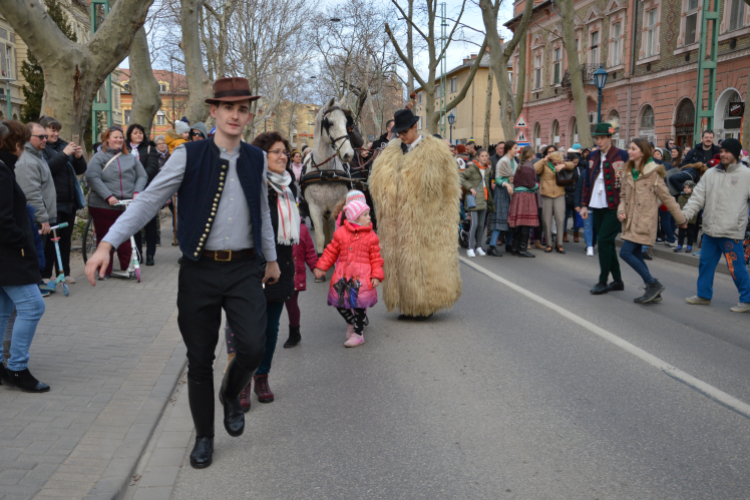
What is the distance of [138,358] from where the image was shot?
6.36 metres

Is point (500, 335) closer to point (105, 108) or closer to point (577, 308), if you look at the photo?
point (577, 308)

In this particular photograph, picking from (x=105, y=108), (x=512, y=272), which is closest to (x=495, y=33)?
(x=105, y=108)

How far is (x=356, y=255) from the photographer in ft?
23.1

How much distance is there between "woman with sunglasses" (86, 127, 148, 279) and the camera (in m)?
10.1

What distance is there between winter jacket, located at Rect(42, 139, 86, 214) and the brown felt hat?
5.48 metres

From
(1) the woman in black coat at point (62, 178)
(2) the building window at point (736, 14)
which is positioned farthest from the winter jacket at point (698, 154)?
(2) the building window at point (736, 14)

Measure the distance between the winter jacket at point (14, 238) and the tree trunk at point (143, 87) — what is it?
1333cm

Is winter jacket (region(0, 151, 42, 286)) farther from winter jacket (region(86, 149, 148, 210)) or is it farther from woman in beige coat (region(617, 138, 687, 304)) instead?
woman in beige coat (region(617, 138, 687, 304))

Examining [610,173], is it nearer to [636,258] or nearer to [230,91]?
[636,258]

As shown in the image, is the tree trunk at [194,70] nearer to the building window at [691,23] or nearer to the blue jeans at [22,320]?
the blue jeans at [22,320]

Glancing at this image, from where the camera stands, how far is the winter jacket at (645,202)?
9.12 metres

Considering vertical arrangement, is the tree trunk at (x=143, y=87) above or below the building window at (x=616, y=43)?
below

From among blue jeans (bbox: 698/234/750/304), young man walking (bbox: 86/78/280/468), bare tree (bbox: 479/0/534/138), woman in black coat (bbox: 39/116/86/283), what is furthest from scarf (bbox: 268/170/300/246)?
bare tree (bbox: 479/0/534/138)

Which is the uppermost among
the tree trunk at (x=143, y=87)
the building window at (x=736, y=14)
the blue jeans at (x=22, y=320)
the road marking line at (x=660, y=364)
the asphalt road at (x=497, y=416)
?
the building window at (x=736, y=14)
